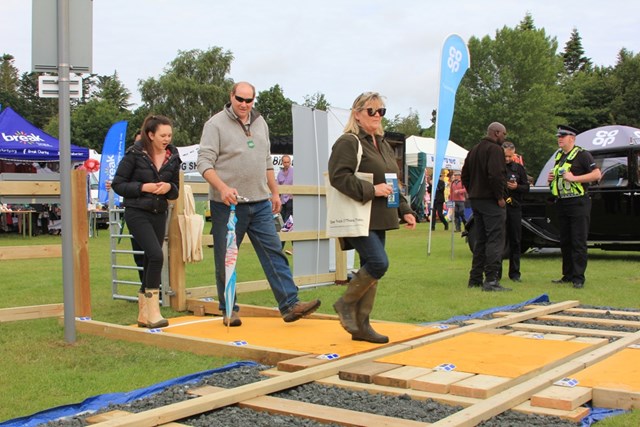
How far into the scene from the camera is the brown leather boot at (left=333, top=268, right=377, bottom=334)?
17.0ft

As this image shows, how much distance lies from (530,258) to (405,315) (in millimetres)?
7233

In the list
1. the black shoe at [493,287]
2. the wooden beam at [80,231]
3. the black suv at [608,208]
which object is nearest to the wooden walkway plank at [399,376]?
the wooden beam at [80,231]

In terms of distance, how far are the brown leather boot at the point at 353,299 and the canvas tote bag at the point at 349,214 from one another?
32cm

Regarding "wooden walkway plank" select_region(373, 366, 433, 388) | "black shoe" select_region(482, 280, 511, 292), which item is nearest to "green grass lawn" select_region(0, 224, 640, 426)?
"black shoe" select_region(482, 280, 511, 292)

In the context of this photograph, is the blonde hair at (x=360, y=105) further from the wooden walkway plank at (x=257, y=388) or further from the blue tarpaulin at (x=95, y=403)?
the blue tarpaulin at (x=95, y=403)

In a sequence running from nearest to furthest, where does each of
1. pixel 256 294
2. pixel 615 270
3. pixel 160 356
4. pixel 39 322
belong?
pixel 160 356
pixel 39 322
pixel 256 294
pixel 615 270

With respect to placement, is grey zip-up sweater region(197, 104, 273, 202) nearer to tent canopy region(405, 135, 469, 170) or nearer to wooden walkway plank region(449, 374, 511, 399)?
wooden walkway plank region(449, 374, 511, 399)

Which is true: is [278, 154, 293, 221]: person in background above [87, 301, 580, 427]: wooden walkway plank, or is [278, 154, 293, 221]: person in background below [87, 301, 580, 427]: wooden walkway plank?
above

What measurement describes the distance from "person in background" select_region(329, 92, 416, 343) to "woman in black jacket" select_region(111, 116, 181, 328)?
5.74 ft

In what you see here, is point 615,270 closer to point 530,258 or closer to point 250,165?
point 530,258

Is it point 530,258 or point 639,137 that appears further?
point 639,137

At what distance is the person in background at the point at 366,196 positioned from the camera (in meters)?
5.09

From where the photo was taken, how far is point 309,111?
9289 millimetres

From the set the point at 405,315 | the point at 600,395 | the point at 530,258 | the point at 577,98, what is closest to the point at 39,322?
the point at 405,315
